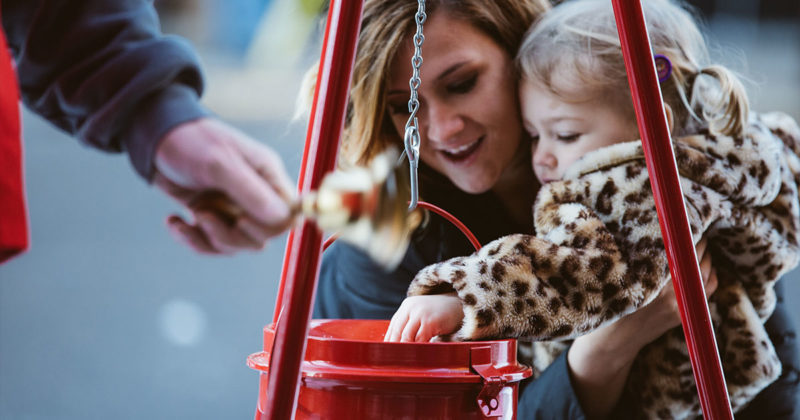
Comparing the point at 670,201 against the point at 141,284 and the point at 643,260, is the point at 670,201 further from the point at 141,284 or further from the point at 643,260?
the point at 141,284

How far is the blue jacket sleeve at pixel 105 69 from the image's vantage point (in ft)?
1.36

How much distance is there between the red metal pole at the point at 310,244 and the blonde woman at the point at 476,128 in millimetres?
389

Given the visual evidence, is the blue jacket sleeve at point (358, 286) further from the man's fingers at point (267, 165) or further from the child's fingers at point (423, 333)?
the man's fingers at point (267, 165)

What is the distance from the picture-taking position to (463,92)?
0.92m

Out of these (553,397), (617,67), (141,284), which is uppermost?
(617,67)

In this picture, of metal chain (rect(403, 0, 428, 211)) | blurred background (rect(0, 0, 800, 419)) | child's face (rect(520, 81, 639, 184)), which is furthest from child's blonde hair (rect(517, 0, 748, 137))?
metal chain (rect(403, 0, 428, 211))

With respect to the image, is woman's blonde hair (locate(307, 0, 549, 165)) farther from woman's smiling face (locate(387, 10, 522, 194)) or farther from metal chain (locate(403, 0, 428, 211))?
metal chain (locate(403, 0, 428, 211))

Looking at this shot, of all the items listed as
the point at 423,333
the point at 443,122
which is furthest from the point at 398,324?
the point at 443,122

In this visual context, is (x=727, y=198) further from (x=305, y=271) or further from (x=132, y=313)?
(x=132, y=313)

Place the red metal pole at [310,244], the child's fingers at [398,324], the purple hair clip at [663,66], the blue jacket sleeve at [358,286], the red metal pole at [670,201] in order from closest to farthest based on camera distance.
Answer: the red metal pole at [310,244] < the red metal pole at [670,201] < the child's fingers at [398,324] < the purple hair clip at [663,66] < the blue jacket sleeve at [358,286]

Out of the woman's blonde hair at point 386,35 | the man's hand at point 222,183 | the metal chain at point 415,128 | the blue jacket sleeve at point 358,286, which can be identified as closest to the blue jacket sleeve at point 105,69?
the man's hand at point 222,183

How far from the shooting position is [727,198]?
82 centimetres

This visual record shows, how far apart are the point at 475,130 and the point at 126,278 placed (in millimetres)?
1666

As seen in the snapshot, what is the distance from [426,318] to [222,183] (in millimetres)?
345
